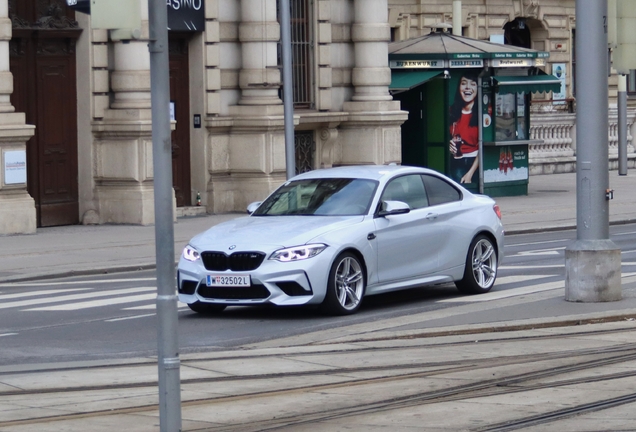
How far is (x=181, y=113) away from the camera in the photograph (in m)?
27.7

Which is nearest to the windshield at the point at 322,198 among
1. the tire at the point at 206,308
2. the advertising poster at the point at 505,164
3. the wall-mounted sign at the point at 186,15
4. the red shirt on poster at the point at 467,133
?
the tire at the point at 206,308

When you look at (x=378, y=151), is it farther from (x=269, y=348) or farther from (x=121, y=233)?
(x=269, y=348)

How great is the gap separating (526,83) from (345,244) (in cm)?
1953

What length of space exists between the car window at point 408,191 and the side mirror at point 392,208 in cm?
35

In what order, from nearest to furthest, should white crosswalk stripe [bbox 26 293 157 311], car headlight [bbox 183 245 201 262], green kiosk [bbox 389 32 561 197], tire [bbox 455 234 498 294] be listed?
1. car headlight [bbox 183 245 201 262]
2. white crosswalk stripe [bbox 26 293 157 311]
3. tire [bbox 455 234 498 294]
4. green kiosk [bbox 389 32 561 197]

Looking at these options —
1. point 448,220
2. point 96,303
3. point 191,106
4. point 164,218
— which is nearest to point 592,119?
point 448,220

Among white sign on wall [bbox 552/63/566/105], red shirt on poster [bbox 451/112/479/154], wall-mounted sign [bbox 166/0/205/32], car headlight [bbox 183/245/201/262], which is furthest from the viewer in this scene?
white sign on wall [bbox 552/63/566/105]

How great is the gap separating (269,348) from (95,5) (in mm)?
5316

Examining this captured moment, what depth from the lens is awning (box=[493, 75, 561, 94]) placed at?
31.4 m

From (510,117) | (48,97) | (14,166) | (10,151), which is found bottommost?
(14,166)

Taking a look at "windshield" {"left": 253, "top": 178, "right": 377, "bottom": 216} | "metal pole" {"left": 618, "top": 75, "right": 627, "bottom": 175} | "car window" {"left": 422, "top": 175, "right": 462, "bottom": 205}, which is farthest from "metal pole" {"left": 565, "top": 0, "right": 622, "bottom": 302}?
"metal pole" {"left": 618, "top": 75, "right": 627, "bottom": 175}

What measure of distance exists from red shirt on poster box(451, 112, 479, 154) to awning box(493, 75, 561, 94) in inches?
39.9

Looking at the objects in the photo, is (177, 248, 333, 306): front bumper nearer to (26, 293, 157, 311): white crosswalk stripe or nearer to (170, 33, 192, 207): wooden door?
(26, 293, 157, 311): white crosswalk stripe

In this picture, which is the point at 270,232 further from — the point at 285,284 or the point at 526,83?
the point at 526,83
